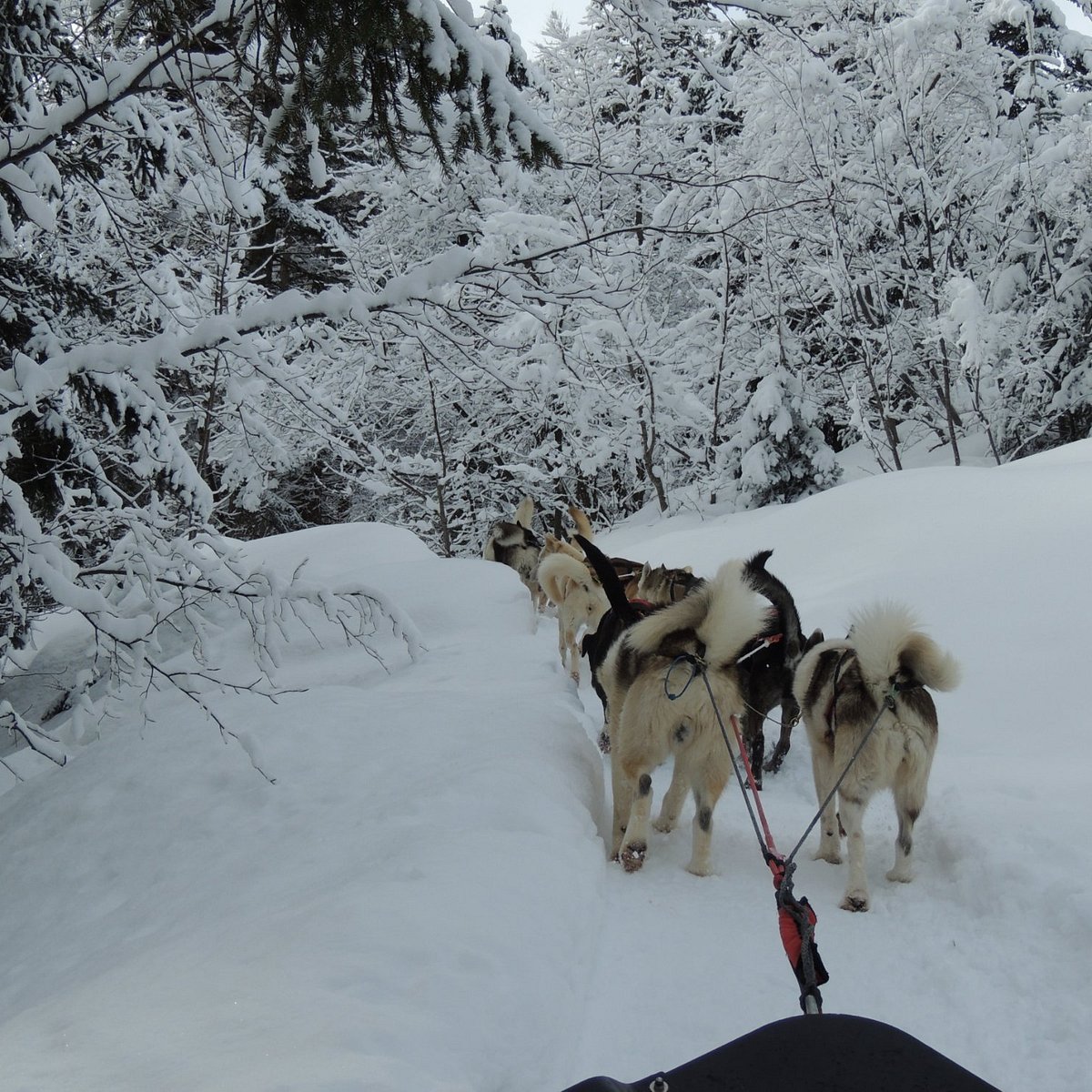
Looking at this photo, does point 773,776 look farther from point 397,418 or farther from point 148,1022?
point 397,418

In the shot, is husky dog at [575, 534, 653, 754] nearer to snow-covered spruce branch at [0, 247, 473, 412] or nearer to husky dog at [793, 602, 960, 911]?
husky dog at [793, 602, 960, 911]

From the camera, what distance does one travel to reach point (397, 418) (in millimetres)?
22016

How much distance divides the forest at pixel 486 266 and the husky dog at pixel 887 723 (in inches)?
75.7

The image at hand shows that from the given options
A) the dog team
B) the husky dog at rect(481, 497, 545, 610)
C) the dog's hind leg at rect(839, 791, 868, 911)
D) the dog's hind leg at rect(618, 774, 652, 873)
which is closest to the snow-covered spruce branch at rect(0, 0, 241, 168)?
the dog team

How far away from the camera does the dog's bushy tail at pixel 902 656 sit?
3.86 metres

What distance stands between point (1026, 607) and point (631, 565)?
11.1ft

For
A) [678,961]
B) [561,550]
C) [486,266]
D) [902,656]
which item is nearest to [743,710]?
[902,656]

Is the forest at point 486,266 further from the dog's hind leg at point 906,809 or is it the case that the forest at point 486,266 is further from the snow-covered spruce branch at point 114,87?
Answer: the dog's hind leg at point 906,809

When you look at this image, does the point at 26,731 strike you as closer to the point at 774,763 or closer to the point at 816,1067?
the point at 774,763

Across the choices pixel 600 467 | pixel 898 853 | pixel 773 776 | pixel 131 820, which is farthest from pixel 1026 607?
pixel 600 467

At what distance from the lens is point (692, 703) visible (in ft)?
13.8

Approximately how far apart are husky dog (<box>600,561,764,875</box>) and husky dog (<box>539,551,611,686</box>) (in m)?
3.20

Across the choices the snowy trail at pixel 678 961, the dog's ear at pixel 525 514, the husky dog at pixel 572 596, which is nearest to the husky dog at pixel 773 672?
the snowy trail at pixel 678 961

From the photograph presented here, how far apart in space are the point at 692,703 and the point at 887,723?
87 cm
